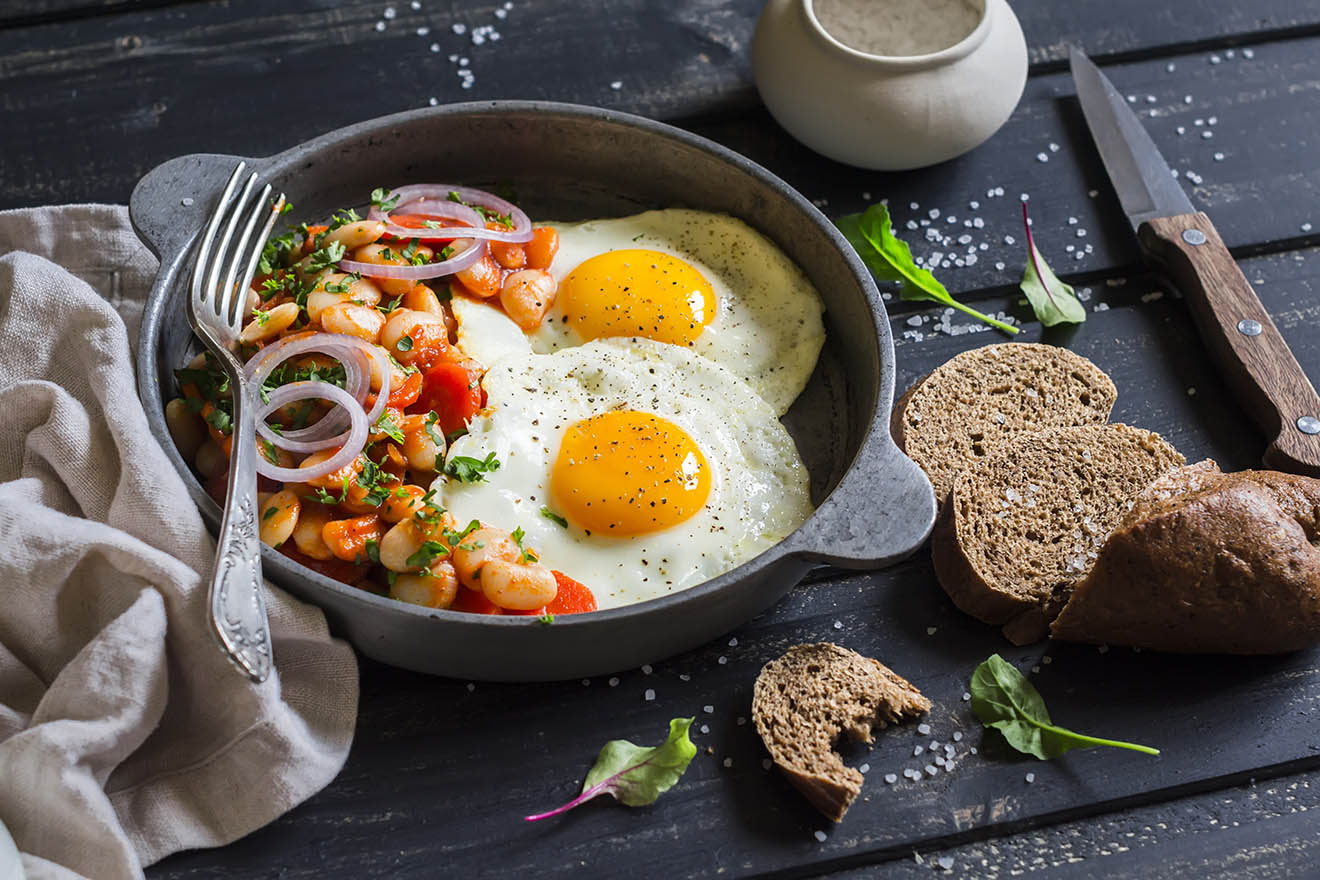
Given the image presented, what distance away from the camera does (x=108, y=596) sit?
2469 mm

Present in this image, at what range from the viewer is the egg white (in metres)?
3.05

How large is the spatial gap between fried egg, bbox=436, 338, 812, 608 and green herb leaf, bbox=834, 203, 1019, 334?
22.6 inches

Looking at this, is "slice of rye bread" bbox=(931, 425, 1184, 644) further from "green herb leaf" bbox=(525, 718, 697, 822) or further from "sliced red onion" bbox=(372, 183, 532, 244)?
"sliced red onion" bbox=(372, 183, 532, 244)

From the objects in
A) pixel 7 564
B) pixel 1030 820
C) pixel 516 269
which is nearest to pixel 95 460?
pixel 7 564

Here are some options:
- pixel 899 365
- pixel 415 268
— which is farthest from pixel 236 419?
pixel 899 365

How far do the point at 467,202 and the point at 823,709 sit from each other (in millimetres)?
1508

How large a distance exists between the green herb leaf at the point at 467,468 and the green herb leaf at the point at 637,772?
62cm

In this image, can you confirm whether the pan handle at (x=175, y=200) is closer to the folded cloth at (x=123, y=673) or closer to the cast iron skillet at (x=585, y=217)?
the cast iron skillet at (x=585, y=217)

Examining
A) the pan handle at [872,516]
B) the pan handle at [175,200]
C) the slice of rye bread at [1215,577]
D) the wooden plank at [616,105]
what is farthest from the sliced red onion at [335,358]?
the slice of rye bread at [1215,577]

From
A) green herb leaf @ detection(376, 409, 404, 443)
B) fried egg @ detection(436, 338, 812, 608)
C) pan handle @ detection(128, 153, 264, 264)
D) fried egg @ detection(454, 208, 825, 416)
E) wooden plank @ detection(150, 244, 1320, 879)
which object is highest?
→ pan handle @ detection(128, 153, 264, 264)

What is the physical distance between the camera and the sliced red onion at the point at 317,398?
8.35 ft

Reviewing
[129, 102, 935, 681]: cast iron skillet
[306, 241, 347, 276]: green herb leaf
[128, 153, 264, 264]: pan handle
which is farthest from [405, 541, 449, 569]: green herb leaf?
[128, 153, 264, 264]: pan handle

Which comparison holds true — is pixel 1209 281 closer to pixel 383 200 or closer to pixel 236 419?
pixel 383 200

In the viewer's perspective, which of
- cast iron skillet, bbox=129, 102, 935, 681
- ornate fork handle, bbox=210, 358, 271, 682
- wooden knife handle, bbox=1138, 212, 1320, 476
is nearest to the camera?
ornate fork handle, bbox=210, 358, 271, 682
